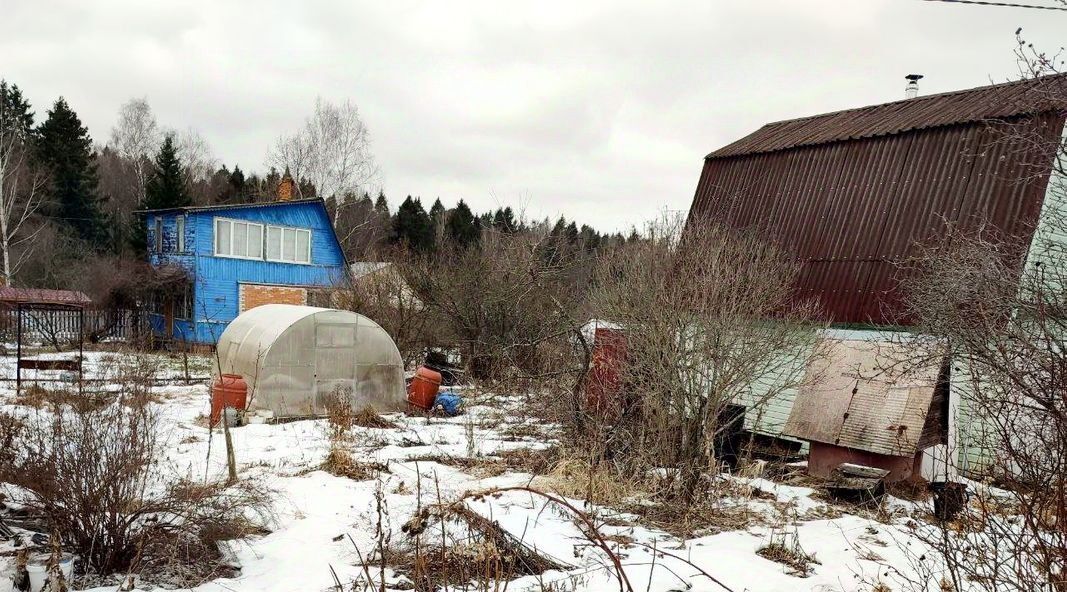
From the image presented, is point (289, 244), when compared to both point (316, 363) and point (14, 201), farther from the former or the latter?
point (14, 201)

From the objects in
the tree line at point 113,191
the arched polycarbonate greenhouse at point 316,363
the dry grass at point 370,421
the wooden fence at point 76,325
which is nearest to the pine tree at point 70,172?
the tree line at point 113,191

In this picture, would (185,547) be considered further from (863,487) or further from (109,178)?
(109,178)

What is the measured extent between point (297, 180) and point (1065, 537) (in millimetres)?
42320

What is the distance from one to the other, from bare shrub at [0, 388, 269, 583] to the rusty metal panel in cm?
946

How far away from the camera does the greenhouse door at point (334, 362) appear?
48.8 ft

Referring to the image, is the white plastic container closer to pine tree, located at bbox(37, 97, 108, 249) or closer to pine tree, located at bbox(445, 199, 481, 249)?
pine tree, located at bbox(37, 97, 108, 249)

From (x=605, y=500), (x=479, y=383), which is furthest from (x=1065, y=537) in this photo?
(x=479, y=383)

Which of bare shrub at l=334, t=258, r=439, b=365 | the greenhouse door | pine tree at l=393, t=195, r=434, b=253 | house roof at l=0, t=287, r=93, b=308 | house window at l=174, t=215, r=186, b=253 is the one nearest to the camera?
the greenhouse door

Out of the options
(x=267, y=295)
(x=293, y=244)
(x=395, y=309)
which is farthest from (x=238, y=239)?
(x=395, y=309)

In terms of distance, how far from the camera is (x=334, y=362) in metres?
15.1

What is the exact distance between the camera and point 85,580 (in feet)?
19.8

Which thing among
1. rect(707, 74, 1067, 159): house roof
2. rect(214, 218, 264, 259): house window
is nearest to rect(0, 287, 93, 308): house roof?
rect(214, 218, 264, 259): house window

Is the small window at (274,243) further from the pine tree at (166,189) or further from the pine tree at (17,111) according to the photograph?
the pine tree at (17,111)

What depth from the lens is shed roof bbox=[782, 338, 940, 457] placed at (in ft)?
32.6
